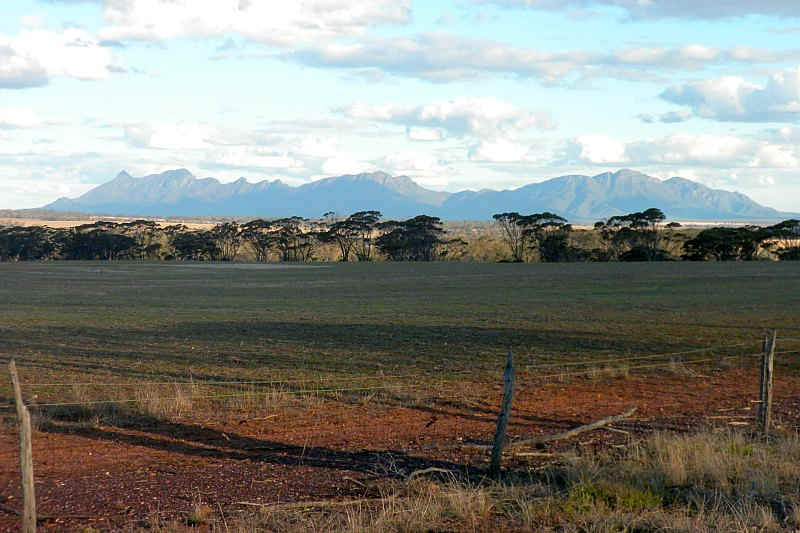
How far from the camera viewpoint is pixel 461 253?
341 ft

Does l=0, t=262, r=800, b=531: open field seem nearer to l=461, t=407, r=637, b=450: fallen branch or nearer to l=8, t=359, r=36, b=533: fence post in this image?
l=461, t=407, r=637, b=450: fallen branch

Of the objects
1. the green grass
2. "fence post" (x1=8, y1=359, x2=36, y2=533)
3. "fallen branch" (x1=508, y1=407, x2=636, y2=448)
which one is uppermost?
"fence post" (x1=8, y1=359, x2=36, y2=533)

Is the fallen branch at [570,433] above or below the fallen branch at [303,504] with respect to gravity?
above

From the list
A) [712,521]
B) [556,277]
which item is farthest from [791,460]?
[556,277]

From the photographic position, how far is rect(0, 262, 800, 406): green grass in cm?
1930

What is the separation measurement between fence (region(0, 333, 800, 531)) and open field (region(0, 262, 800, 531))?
5 centimetres

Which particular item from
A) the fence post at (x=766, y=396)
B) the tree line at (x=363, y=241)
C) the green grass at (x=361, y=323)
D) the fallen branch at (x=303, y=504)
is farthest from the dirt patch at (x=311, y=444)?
the tree line at (x=363, y=241)

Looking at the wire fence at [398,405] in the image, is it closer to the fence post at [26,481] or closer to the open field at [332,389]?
the open field at [332,389]

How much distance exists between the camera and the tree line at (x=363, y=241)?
90.5 metres

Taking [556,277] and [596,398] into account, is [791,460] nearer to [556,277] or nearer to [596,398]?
[596,398]

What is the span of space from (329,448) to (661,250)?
266ft

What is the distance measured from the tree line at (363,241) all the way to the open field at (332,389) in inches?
2207

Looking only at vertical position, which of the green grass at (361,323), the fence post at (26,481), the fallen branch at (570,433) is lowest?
the green grass at (361,323)

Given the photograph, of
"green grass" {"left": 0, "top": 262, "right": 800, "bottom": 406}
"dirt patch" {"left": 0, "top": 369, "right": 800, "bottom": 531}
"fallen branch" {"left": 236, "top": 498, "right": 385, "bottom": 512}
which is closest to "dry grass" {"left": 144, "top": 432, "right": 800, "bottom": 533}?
"fallen branch" {"left": 236, "top": 498, "right": 385, "bottom": 512}
